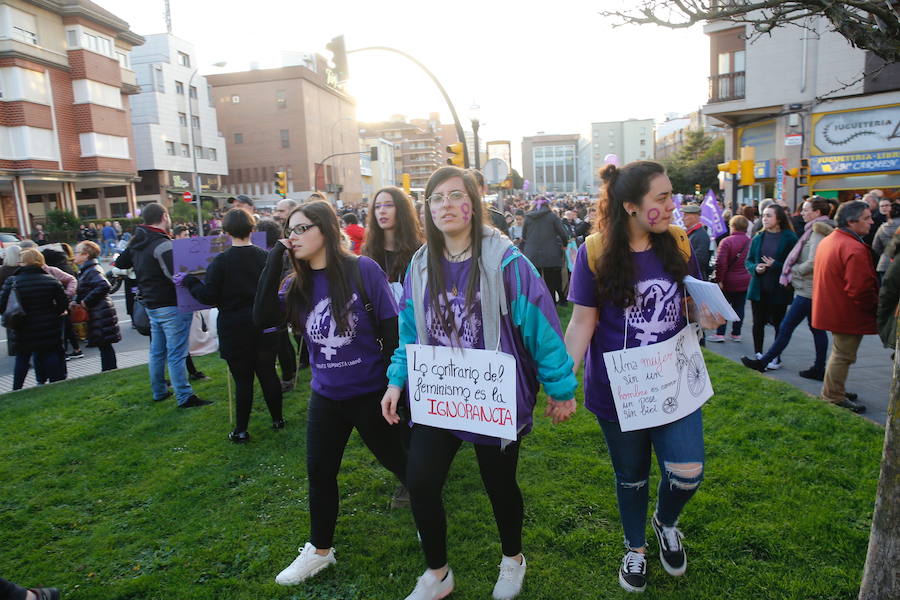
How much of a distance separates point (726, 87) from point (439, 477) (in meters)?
28.9

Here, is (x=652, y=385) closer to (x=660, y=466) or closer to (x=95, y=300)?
(x=660, y=466)

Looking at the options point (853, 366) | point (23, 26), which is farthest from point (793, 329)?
point (23, 26)

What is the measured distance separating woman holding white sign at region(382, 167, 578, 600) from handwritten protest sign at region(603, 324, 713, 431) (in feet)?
0.87

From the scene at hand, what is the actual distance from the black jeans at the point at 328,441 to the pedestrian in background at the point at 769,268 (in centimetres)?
569

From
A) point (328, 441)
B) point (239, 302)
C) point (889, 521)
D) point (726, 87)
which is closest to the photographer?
point (889, 521)

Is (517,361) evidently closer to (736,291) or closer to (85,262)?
(736,291)

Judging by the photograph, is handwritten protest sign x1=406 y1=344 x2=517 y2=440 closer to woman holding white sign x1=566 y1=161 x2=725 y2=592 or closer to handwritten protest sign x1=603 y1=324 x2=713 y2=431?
woman holding white sign x1=566 y1=161 x2=725 y2=592

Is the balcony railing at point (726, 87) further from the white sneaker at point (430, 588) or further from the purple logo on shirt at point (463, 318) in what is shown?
the white sneaker at point (430, 588)

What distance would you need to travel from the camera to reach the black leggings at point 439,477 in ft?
8.48

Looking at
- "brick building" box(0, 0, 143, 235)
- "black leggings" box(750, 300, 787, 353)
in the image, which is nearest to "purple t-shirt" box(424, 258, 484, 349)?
"black leggings" box(750, 300, 787, 353)

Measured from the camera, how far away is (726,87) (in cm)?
2656

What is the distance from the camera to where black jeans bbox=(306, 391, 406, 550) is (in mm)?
3070

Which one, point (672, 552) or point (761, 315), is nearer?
point (672, 552)

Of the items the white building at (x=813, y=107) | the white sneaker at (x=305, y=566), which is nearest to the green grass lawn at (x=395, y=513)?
the white sneaker at (x=305, y=566)
